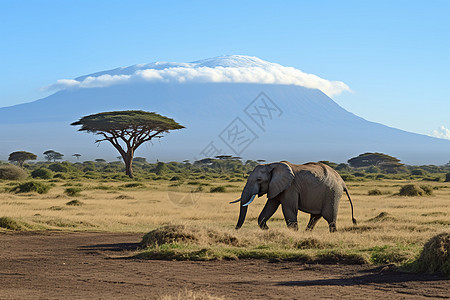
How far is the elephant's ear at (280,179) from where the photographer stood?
15.9 metres

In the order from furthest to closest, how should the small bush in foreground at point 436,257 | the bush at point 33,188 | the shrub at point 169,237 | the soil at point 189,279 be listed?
the bush at point 33,188 → the shrub at point 169,237 → the small bush in foreground at point 436,257 → the soil at point 189,279

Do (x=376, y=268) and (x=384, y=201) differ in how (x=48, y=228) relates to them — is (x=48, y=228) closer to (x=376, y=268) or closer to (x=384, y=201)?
(x=376, y=268)

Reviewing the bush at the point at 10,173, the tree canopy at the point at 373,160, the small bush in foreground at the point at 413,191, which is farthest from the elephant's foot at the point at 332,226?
the tree canopy at the point at 373,160

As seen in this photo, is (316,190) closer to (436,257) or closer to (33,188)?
(436,257)

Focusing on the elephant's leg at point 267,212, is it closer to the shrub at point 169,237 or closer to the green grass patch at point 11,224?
the shrub at point 169,237

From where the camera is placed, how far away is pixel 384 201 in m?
30.1

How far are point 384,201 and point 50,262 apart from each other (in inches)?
813

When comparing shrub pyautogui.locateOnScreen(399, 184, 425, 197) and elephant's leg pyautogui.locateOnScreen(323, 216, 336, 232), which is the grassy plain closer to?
elephant's leg pyautogui.locateOnScreen(323, 216, 336, 232)

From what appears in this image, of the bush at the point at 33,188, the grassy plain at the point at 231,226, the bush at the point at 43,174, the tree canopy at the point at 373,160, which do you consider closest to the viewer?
the grassy plain at the point at 231,226

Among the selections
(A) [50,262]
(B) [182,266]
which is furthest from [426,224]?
(A) [50,262]

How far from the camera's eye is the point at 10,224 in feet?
58.7

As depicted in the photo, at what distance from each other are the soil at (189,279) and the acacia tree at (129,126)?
43113 millimetres

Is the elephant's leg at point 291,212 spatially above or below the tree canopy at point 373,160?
below

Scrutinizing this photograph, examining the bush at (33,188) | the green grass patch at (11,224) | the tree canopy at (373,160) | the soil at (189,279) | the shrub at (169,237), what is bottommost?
the soil at (189,279)
